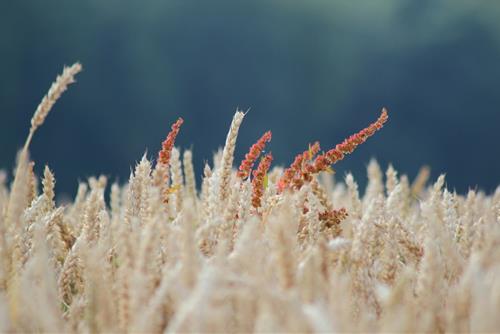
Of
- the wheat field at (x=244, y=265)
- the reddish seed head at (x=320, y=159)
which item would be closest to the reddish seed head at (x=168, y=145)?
the wheat field at (x=244, y=265)

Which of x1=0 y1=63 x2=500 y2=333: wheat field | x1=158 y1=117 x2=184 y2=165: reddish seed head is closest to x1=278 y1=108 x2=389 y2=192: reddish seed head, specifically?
x1=0 y1=63 x2=500 y2=333: wheat field

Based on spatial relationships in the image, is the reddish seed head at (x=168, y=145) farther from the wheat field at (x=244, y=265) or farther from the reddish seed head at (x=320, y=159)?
the reddish seed head at (x=320, y=159)

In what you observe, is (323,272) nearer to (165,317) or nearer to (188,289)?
(165,317)

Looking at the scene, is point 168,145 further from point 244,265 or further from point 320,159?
point 244,265

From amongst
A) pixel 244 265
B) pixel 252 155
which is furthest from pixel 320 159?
pixel 244 265

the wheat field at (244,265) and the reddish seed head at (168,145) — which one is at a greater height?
the reddish seed head at (168,145)

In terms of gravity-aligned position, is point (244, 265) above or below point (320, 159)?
below

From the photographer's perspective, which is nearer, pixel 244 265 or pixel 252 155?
pixel 244 265

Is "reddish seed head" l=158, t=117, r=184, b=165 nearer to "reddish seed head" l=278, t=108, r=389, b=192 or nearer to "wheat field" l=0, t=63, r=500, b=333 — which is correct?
"wheat field" l=0, t=63, r=500, b=333
